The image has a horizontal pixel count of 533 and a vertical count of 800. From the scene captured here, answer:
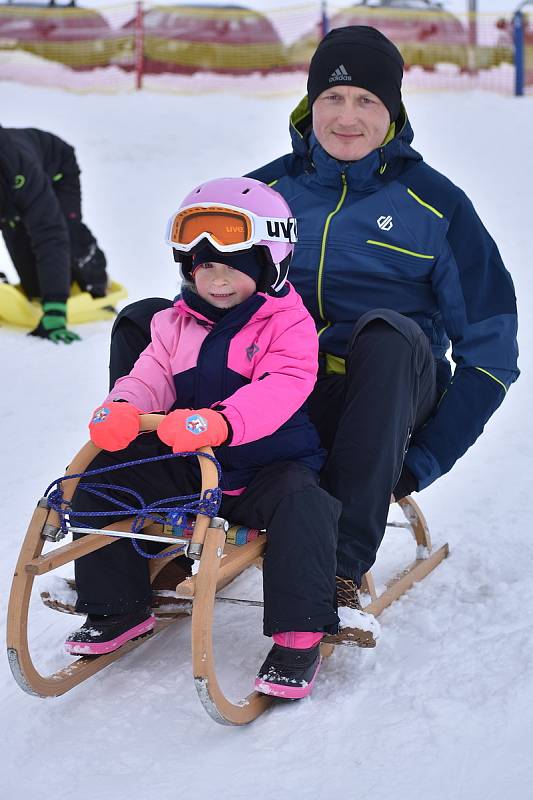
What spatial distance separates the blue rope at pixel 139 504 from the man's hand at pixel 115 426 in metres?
0.06

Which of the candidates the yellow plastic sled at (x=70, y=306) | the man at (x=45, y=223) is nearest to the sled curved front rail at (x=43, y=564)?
the man at (x=45, y=223)

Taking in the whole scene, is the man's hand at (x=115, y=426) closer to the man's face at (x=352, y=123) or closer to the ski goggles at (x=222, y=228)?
the ski goggles at (x=222, y=228)

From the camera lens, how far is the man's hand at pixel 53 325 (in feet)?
20.4

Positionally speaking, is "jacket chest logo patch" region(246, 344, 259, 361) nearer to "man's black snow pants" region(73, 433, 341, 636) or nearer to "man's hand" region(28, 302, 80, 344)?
"man's black snow pants" region(73, 433, 341, 636)

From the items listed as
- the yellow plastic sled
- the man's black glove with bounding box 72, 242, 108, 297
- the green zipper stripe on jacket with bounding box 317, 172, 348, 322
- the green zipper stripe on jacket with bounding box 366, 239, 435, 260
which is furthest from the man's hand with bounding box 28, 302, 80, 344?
the green zipper stripe on jacket with bounding box 366, 239, 435, 260

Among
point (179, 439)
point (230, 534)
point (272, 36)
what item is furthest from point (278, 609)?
point (272, 36)

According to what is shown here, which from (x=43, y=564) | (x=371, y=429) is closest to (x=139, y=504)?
(x=43, y=564)

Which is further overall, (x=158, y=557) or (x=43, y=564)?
(x=158, y=557)

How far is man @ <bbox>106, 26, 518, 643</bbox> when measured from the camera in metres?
2.82

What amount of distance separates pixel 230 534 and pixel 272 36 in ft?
46.8

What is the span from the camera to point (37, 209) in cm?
612

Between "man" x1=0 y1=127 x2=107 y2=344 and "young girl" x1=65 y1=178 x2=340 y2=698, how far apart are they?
3.52m

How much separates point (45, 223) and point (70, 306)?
658 mm

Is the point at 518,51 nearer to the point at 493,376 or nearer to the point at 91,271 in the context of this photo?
the point at 91,271
